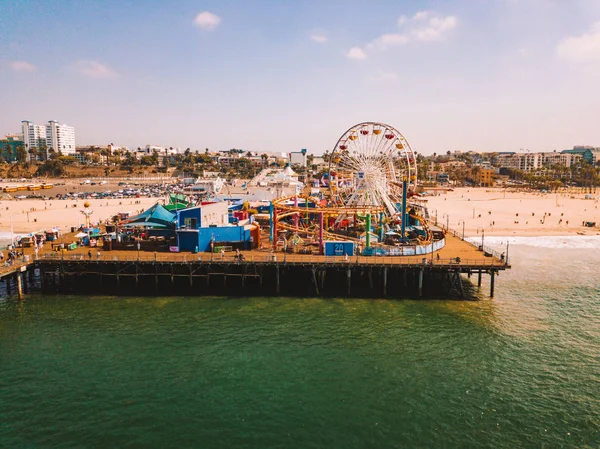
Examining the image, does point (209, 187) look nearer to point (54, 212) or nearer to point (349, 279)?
point (54, 212)

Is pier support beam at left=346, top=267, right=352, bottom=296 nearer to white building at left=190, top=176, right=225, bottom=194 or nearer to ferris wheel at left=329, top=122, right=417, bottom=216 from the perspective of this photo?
ferris wheel at left=329, top=122, right=417, bottom=216

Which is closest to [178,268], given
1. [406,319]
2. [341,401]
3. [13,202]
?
[406,319]

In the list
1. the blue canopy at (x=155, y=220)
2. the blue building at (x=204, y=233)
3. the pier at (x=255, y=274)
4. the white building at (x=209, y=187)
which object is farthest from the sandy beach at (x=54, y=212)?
the blue building at (x=204, y=233)

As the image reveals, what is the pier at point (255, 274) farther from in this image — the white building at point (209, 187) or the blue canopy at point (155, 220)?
the white building at point (209, 187)

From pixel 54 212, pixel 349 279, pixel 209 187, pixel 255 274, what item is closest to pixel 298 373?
pixel 349 279

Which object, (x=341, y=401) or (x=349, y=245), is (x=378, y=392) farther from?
(x=349, y=245)

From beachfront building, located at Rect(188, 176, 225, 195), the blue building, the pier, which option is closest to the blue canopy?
the blue building
